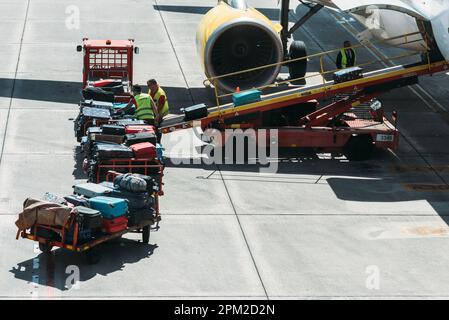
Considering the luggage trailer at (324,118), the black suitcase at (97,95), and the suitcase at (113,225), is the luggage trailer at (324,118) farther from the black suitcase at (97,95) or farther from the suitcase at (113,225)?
the suitcase at (113,225)

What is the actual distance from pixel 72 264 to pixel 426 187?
905 centimetres

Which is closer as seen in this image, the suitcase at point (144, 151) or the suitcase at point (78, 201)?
the suitcase at point (78, 201)

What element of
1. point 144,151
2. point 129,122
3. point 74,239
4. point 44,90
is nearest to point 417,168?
point 129,122

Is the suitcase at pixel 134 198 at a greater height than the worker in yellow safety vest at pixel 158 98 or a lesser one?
lesser

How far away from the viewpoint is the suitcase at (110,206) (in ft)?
63.5

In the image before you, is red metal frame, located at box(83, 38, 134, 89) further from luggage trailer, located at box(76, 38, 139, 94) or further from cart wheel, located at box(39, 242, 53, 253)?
cart wheel, located at box(39, 242, 53, 253)

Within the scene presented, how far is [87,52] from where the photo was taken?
29188mm

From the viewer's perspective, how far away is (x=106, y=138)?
23.5m

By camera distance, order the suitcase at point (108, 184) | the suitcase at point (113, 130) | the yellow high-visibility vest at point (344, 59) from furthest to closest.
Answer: the yellow high-visibility vest at point (344, 59), the suitcase at point (113, 130), the suitcase at point (108, 184)

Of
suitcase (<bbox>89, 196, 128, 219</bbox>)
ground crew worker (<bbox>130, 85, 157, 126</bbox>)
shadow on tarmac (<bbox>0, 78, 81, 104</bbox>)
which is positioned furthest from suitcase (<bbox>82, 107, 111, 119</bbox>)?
suitcase (<bbox>89, 196, 128, 219</bbox>)

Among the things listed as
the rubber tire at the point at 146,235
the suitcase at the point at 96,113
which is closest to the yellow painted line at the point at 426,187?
the rubber tire at the point at 146,235

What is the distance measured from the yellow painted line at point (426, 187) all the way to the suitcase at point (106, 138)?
655 cm

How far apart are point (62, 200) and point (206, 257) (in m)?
2.86

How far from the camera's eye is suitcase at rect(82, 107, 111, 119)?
2516 centimetres
